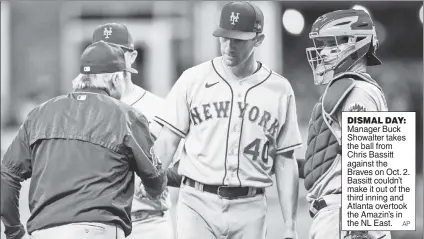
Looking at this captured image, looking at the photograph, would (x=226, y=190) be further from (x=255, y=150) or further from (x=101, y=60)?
(x=101, y=60)

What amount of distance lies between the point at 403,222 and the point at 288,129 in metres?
0.86

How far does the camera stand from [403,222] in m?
4.52

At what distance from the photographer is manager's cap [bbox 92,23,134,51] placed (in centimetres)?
495

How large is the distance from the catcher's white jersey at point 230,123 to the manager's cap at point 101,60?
47 cm

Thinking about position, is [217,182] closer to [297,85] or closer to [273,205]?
[273,205]

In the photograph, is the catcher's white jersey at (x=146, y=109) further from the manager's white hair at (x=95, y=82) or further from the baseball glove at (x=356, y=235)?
the baseball glove at (x=356, y=235)

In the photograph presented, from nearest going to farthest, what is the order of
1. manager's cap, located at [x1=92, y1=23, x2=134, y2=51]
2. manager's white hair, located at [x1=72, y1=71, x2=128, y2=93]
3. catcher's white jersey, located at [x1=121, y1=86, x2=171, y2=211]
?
1. manager's white hair, located at [x1=72, y1=71, x2=128, y2=93]
2. catcher's white jersey, located at [x1=121, y1=86, x2=171, y2=211]
3. manager's cap, located at [x1=92, y1=23, x2=134, y2=51]

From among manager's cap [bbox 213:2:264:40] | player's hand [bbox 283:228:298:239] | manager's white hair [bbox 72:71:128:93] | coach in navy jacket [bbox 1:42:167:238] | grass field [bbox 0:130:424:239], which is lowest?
grass field [bbox 0:130:424:239]

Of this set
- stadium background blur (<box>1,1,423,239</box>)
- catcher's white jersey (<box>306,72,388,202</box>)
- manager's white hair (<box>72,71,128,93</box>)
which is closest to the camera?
manager's white hair (<box>72,71,128,93</box>)

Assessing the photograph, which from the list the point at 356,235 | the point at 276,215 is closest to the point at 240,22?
the point at 356,235

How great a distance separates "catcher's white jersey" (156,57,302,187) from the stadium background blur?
209 centimetres

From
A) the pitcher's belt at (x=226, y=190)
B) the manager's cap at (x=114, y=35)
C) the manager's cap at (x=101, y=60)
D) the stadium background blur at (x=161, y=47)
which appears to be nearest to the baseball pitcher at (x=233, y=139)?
the pitcher's belt at (x=226, y=190)

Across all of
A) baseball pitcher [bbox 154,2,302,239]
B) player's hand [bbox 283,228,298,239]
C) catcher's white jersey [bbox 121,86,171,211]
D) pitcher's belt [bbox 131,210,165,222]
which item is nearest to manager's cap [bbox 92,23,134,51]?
catcher's white jersey [bbox 121,86,171,211]

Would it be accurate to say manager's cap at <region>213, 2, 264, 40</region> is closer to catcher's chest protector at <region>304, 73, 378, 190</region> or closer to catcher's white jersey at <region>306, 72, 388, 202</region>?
catcher's chest protector at <region>304, 73, 378, 190</region>
